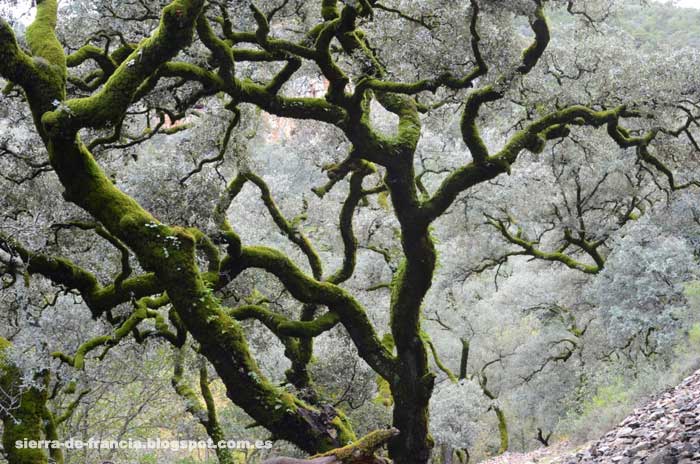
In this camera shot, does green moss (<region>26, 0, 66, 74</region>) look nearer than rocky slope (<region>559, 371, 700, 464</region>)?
No

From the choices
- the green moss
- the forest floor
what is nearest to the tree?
the green moss

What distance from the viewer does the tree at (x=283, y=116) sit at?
21.1 feet

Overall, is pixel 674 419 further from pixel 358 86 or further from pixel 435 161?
pixel 435 161

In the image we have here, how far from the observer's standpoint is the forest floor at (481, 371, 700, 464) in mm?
5449

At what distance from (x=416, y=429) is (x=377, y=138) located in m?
4.70

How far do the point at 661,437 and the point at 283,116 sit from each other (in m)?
6.37

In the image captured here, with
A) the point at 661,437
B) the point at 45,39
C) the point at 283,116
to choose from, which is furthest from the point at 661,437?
the point at 45,39

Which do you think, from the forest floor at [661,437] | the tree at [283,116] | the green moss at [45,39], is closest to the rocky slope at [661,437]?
the forest floor at [661,437]

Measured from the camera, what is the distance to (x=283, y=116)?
9.84 metres

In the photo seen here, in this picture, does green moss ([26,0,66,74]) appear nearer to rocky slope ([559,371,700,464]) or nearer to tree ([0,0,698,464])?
tree ([0,0,698,464])

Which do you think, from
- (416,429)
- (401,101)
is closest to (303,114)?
(401,101)

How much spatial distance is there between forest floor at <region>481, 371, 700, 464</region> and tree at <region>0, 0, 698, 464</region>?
318cm

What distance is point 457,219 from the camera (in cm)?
1891

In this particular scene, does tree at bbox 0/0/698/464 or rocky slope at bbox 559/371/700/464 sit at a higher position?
tree at bbox 0/0/698/464
